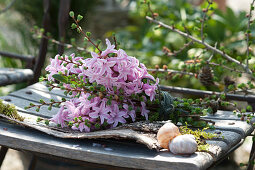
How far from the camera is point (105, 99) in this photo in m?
1.10

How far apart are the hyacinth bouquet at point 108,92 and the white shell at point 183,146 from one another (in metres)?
0.20

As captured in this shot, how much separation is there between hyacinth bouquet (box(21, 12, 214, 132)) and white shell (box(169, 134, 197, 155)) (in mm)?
199

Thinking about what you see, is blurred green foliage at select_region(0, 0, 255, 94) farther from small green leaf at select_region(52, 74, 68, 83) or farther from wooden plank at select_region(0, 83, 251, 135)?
small green leaf at select_region(52, 74, 68, 83)

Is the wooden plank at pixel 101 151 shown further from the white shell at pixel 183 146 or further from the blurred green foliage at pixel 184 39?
the blurred green foliage at pixel 184 39

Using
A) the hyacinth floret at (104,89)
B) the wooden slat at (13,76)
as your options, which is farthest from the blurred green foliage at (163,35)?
the hyacinth floret at (104,89)

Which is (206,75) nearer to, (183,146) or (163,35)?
(183,146)

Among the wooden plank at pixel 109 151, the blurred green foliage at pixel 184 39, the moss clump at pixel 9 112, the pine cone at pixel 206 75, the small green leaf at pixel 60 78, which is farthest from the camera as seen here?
the blurred green foliage at pixel 184 39

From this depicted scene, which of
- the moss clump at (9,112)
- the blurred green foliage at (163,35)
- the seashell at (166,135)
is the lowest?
the seashell at (166,135)

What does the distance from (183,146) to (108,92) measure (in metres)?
0.28

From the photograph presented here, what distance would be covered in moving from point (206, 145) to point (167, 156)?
5.6 inches

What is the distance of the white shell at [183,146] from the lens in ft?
3.07

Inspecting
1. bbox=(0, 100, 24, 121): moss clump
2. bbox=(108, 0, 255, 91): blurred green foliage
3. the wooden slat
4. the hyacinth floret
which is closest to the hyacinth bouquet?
the hyacinth floret

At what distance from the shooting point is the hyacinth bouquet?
3.45 ft

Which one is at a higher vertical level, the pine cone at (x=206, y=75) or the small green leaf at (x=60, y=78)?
the pine cone at (x=206, y=75)
